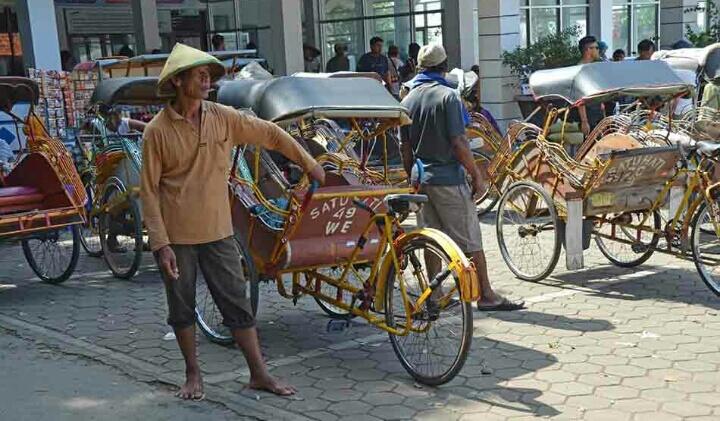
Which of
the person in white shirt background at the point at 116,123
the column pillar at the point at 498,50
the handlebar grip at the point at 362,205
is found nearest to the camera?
the handlebar grip at the point at 362,205

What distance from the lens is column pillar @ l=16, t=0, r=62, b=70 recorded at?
43.8 feet

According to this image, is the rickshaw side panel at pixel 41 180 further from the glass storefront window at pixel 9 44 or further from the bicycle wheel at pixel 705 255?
the glass storefront window at pixel 9 44

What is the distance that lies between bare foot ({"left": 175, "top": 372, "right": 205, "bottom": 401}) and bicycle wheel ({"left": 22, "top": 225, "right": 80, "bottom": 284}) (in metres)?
3.10

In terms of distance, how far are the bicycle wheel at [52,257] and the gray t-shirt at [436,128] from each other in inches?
128

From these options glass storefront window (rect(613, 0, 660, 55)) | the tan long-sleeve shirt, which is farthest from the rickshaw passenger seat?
glass storefront window (rect(613, 0, 660, 55))

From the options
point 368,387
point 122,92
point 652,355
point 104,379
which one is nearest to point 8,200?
point 122,92

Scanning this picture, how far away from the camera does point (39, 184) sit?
7.47m

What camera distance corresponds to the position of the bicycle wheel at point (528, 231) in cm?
671

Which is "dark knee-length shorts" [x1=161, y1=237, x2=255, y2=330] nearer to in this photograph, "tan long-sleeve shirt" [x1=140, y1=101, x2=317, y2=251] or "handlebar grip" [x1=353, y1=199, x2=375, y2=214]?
"tan long-sleeve shirt" [x1=140, y1=101, x2=317, y2=251]

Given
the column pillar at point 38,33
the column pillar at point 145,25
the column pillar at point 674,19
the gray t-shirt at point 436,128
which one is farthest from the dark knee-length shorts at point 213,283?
the column pillar at point 674,19

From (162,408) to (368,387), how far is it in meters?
1.10

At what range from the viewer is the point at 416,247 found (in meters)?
4.73

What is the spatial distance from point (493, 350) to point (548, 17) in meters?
13.0

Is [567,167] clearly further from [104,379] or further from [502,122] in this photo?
[502,122]
